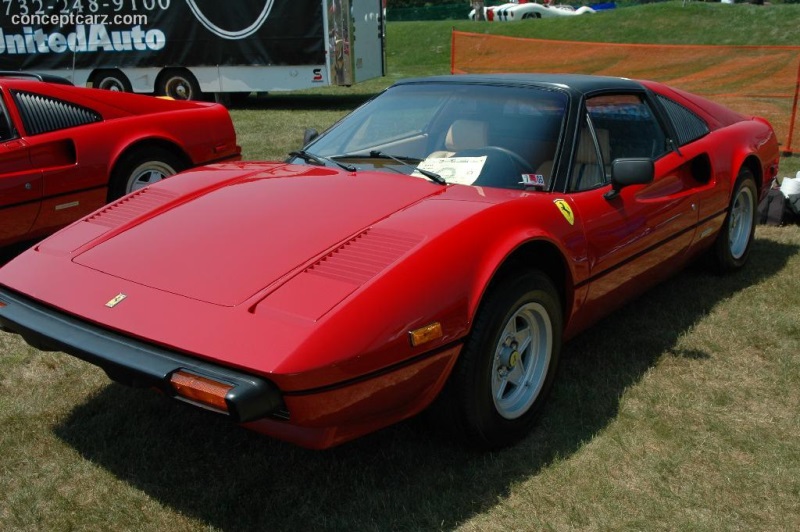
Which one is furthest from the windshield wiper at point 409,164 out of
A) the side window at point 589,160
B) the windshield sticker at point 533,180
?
the side window at point 589,160

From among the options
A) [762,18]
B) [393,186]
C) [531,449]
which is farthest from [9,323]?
[762,18]

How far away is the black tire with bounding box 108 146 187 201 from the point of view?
5.26m

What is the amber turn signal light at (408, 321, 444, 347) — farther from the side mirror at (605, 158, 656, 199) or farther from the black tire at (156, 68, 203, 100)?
the black tire at (156, 68, 203, 100)

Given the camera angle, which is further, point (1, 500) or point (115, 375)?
point (1, 500)

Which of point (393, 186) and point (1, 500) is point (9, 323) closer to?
point (1, 500)

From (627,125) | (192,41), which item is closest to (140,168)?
(627,125)

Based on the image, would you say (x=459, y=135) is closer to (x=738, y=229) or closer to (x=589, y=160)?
(x=589, y=160)

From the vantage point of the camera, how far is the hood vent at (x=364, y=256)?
2316 mm

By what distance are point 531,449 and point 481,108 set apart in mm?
1504

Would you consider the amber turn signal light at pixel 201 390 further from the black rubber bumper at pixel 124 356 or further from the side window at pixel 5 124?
the side window at pixel 5 124

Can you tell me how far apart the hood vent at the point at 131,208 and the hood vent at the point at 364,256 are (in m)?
0.94

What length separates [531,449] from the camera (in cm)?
279

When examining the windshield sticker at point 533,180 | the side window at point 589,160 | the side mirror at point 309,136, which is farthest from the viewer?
the side mirror at point 309,136

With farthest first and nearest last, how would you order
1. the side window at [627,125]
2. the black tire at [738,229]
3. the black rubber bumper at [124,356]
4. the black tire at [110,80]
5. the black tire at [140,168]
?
1. the black tire at [110,80]
2. the black tire at [140,168]
3. the black tire at [738,229]
4. the side window at [627,125]
5. the black rubber bumper at [124,356]
